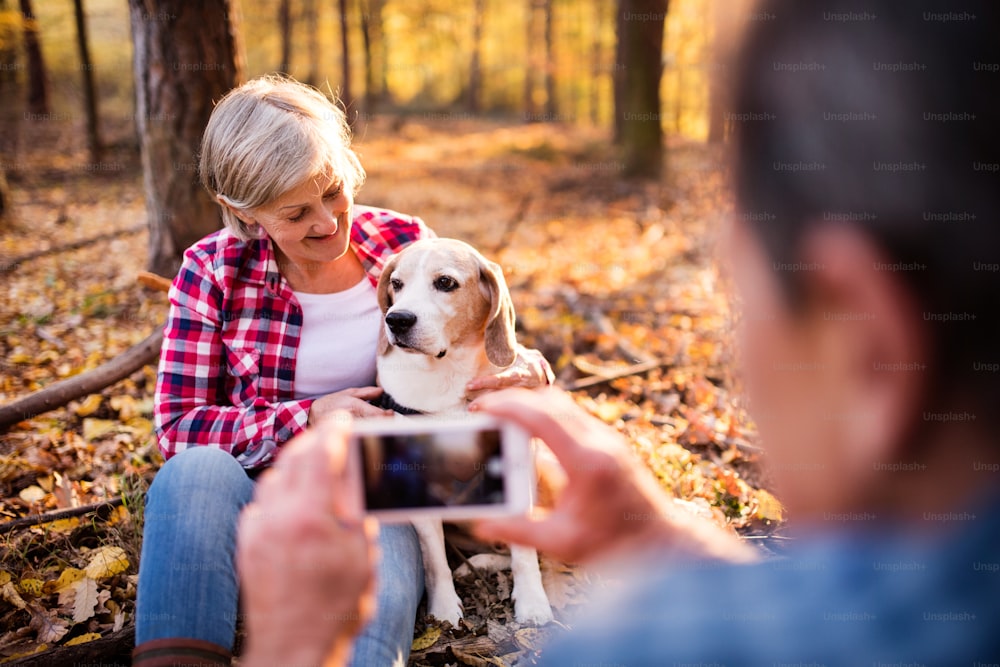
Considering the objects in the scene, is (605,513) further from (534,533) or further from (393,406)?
(393,406)

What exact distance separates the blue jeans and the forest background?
39 cm

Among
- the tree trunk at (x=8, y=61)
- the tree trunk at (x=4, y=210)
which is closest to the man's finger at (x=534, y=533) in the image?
the tree trunk at (x=4, y=210)

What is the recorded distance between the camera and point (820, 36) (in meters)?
0.76

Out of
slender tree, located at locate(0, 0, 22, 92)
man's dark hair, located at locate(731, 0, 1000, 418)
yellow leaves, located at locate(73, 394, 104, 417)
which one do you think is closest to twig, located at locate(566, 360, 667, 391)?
yellow leaves, located at locate(73, 394, 104, 417)

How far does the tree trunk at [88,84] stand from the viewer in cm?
1119

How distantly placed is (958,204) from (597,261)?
771cm

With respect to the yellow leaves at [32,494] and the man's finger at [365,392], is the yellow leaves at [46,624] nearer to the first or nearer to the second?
the yellow leaves at [32,494]

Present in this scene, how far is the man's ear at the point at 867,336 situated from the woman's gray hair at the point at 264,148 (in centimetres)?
234

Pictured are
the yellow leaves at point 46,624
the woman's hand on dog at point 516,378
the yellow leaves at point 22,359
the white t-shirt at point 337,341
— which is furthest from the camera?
the yellow leaves at point 22,359

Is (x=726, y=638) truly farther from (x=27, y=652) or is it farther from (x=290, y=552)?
(x=27, y=652)

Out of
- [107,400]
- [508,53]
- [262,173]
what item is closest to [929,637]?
[262,173]

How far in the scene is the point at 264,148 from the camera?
110 inches

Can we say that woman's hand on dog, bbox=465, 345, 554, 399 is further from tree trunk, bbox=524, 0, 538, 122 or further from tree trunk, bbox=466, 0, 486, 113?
tree trunk, bbox=466, 0, 486, 113

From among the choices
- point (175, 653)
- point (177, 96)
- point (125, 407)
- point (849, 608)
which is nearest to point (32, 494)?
point (125, 407)
